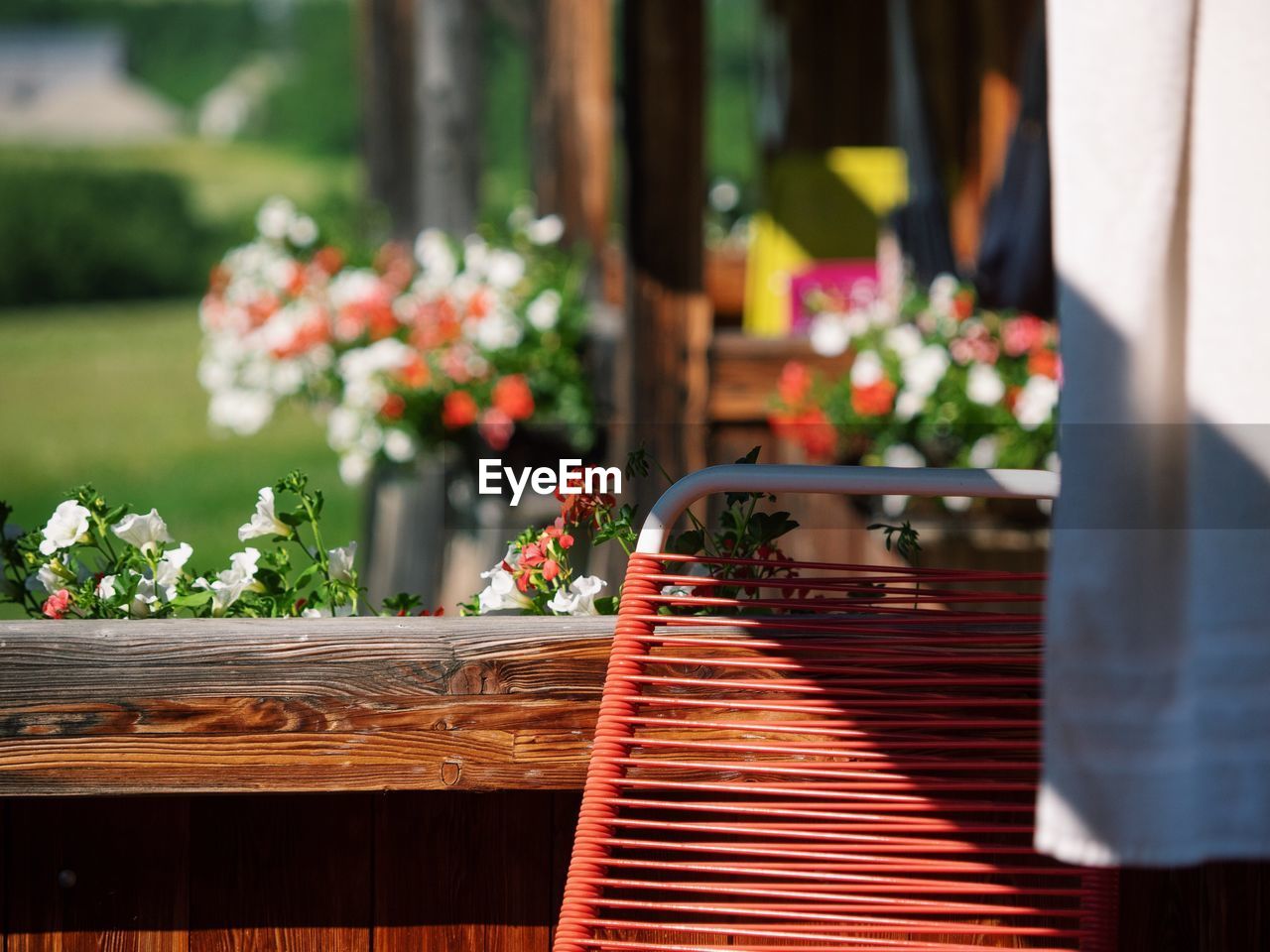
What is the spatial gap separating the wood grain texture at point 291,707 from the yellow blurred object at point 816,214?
3.43m

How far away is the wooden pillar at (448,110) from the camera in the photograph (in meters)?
4.34

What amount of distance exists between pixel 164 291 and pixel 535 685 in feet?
53.8

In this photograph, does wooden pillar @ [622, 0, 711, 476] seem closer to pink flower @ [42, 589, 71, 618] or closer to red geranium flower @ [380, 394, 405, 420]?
red geranium flower @ [380, 394, 405, 420]

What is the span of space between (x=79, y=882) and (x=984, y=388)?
2399 mm

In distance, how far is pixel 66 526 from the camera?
1.41 m

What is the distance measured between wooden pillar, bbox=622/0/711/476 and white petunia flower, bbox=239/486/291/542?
4.86ft

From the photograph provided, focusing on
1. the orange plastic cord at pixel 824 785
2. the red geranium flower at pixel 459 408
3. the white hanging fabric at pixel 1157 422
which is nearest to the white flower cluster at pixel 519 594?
the orange plastic cord at pixel 824 785

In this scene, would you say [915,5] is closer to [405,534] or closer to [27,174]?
[405,534]

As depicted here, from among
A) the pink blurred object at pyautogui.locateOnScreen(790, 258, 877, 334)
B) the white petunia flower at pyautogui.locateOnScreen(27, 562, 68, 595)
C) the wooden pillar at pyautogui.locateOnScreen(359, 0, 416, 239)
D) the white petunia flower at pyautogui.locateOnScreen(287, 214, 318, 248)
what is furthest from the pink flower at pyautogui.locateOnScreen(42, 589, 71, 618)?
the wooden pillar at pyautogui.locateOnScreen(359, 0, 416, 239)

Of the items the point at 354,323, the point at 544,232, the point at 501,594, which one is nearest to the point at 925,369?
the point at 544,232

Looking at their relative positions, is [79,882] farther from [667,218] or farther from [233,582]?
[667,218]

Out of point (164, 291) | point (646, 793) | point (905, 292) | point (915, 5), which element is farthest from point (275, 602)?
point (164, 291)

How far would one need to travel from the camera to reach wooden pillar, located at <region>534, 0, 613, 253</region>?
14.4 feet

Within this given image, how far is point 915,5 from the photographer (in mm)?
4746
